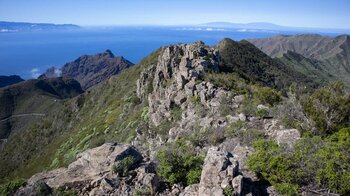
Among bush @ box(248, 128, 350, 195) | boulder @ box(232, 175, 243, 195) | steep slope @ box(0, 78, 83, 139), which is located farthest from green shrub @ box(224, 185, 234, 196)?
steep slope @ box(0, 78, 83, 139)

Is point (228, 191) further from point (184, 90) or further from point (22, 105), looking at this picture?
point (22, 105)

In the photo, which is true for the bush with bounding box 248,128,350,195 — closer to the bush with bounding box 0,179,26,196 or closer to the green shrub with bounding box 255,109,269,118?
the green shrub with bounding box 255,109,269,118

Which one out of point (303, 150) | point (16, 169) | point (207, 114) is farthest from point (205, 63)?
point (16, 169)

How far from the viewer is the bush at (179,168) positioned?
10.1 metres

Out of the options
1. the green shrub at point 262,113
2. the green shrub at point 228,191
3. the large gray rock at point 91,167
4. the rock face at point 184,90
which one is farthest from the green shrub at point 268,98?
the green shrub at point 228,191

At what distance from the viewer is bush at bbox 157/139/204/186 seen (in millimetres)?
10117

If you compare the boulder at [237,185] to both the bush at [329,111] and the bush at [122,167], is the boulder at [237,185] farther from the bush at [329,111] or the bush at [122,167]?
the bush at [329,111]

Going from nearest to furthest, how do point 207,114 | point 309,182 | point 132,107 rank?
point 309,182
point 207,114
point 132,107

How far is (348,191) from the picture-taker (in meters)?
8.85

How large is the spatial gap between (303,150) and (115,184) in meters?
6.38

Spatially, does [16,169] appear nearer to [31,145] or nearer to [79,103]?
[31,145]

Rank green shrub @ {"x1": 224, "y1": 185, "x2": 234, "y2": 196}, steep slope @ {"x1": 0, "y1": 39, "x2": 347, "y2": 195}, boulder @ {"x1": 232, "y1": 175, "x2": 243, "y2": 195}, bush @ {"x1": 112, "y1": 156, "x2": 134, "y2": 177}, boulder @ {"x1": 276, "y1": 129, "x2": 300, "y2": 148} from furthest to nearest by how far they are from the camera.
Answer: boulder @ {"x1": 276, "y1": 129, "x2": 300, "y2": 148}
bush @ {"x1": 112, "y1": 156, "x2": 134, "y2": 177}
steep slope @ {"x1": 0, "y1": 39, "x2": 347, "y2": 195}
boulder @ {"x1": 232, "y1": 175, "x2": 243, "y2": 195}
green shrub @ {"x1": 224, "y1": 185, "x2": 234, "y2": 196}

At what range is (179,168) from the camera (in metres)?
10.7

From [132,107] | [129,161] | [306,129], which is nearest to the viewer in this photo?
[129,161]
